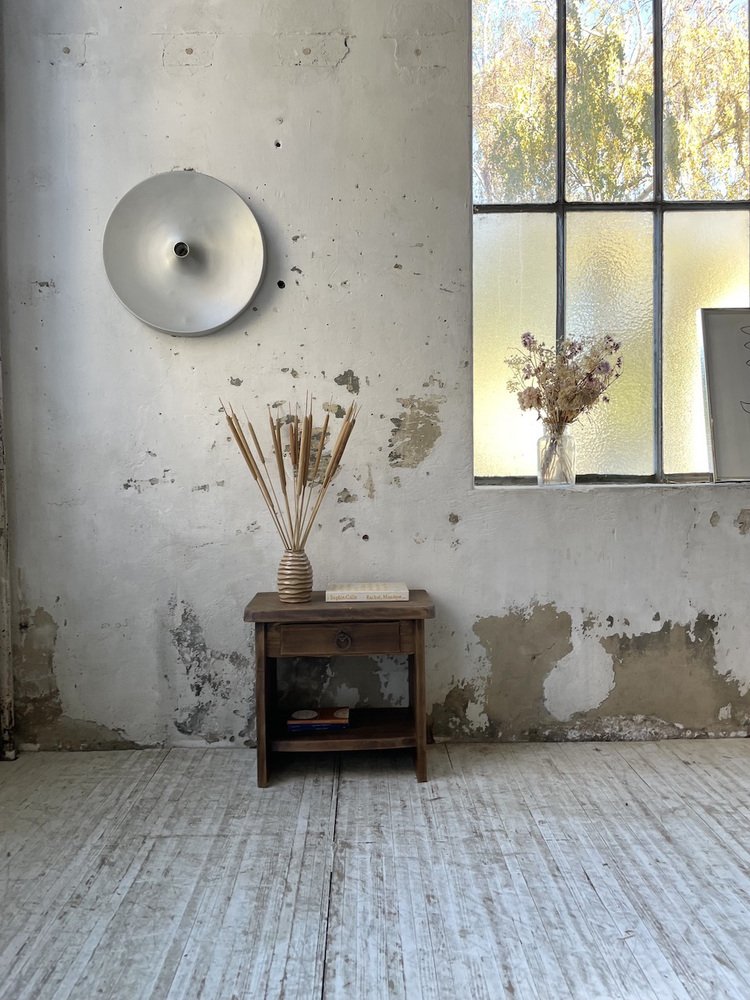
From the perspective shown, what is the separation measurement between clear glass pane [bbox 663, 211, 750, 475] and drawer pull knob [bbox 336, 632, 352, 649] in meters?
1.64

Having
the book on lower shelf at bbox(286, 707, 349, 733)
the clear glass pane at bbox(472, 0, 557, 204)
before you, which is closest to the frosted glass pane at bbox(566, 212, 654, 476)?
the clear glass pane at bbox(472, 0, 557, 204)

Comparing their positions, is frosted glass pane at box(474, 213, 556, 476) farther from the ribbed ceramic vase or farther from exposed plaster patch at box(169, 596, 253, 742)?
exposed plaster patch at box(169, 596, 253, 742)

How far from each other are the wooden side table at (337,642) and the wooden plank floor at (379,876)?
0.45 ft

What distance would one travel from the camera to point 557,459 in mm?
3299

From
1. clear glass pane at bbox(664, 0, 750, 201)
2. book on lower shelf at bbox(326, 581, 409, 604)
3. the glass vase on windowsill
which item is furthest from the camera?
clear glass pane at bbox(664, 0, 750, 201)

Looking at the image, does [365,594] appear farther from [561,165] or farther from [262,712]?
[561,165]

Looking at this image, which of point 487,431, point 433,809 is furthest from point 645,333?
point 433,809

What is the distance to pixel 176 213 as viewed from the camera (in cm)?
307

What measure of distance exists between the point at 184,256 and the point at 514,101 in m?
1.57

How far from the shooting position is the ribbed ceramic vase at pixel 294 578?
9.49ft

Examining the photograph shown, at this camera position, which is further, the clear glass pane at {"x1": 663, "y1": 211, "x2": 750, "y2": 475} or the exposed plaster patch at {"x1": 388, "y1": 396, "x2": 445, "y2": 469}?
the clear glass pane at {"x1": 663, "y1": 211, "x2": 750, "y2": 475}

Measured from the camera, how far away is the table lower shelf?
2826 millimetres

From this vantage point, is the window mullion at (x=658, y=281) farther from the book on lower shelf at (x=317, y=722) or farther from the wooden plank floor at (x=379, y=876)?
the book on lower shelf at (x=317, y=722)

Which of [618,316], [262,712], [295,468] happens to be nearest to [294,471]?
[295,468]
